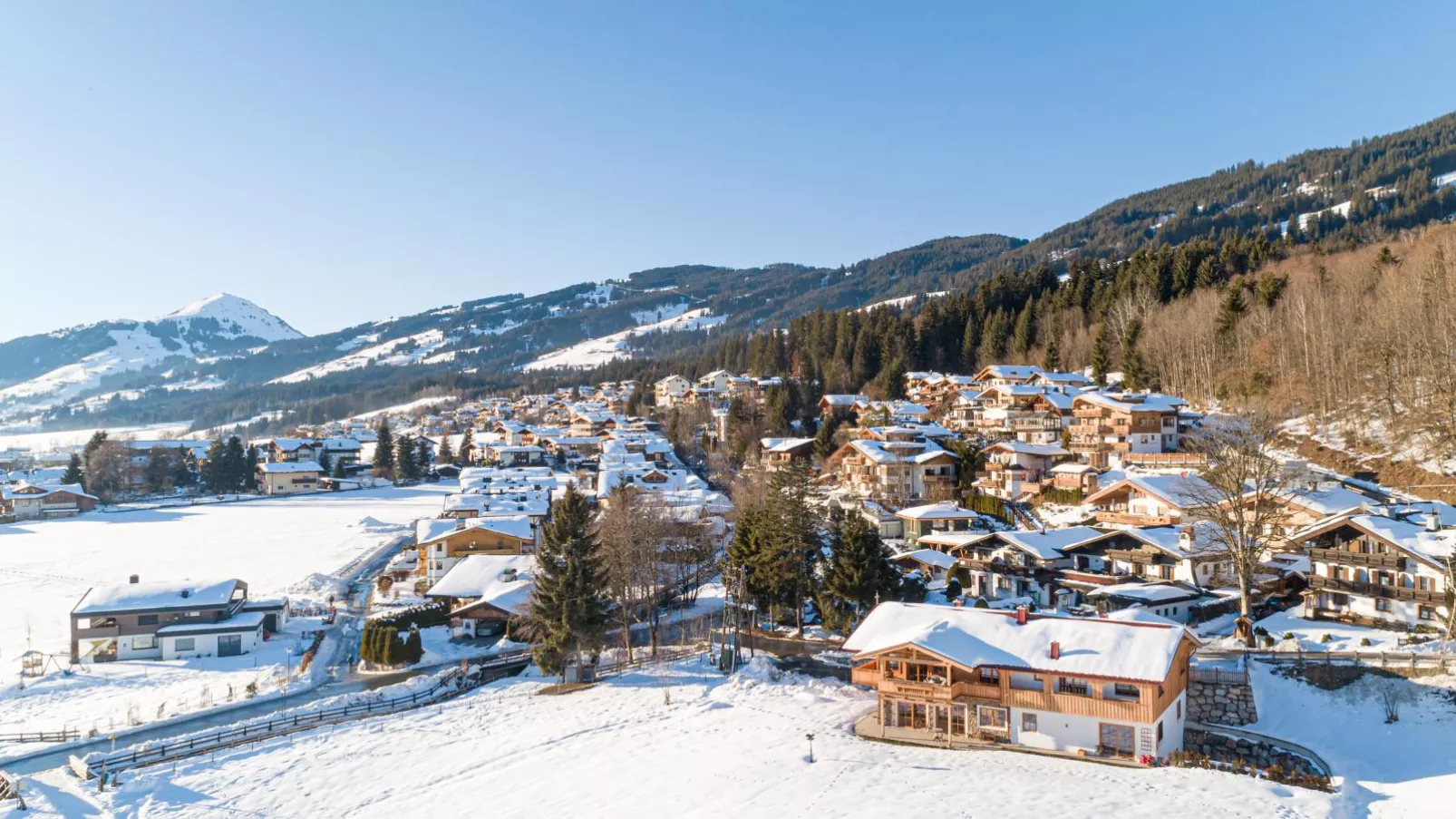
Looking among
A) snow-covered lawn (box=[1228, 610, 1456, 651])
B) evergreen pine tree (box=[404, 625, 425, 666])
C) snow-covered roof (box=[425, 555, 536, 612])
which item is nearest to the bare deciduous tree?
snow-covered lawn (box=[1228, 610, 1456, 651])

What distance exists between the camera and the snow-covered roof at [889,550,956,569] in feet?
120

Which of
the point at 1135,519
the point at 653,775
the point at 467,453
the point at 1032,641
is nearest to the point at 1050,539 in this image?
the point at 1135,519

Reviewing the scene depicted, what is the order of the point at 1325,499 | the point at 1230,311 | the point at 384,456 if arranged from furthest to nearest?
the point at 384,456, the point at 1230,311, the point at 1325,499

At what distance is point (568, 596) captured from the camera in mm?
28109

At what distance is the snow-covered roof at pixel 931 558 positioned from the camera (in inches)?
1435

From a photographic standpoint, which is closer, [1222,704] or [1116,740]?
[1116,740]

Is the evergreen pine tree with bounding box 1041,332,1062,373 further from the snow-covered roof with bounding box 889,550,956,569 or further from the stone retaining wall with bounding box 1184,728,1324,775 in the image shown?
the stone retaining wall with bounding box 1184,728,1324,775

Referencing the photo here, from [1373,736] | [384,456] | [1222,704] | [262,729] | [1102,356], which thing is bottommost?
[262,729]

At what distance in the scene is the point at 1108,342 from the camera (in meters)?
68.9

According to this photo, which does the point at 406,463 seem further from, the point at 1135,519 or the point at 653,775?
the point at 653,775

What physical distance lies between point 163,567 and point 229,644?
790 inches

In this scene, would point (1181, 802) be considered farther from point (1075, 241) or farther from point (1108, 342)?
point (1075, 241)

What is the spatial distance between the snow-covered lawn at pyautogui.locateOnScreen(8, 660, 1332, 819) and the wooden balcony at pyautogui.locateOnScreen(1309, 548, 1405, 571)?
1434 cm

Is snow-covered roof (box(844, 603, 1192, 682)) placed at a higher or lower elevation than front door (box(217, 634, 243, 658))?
higher
